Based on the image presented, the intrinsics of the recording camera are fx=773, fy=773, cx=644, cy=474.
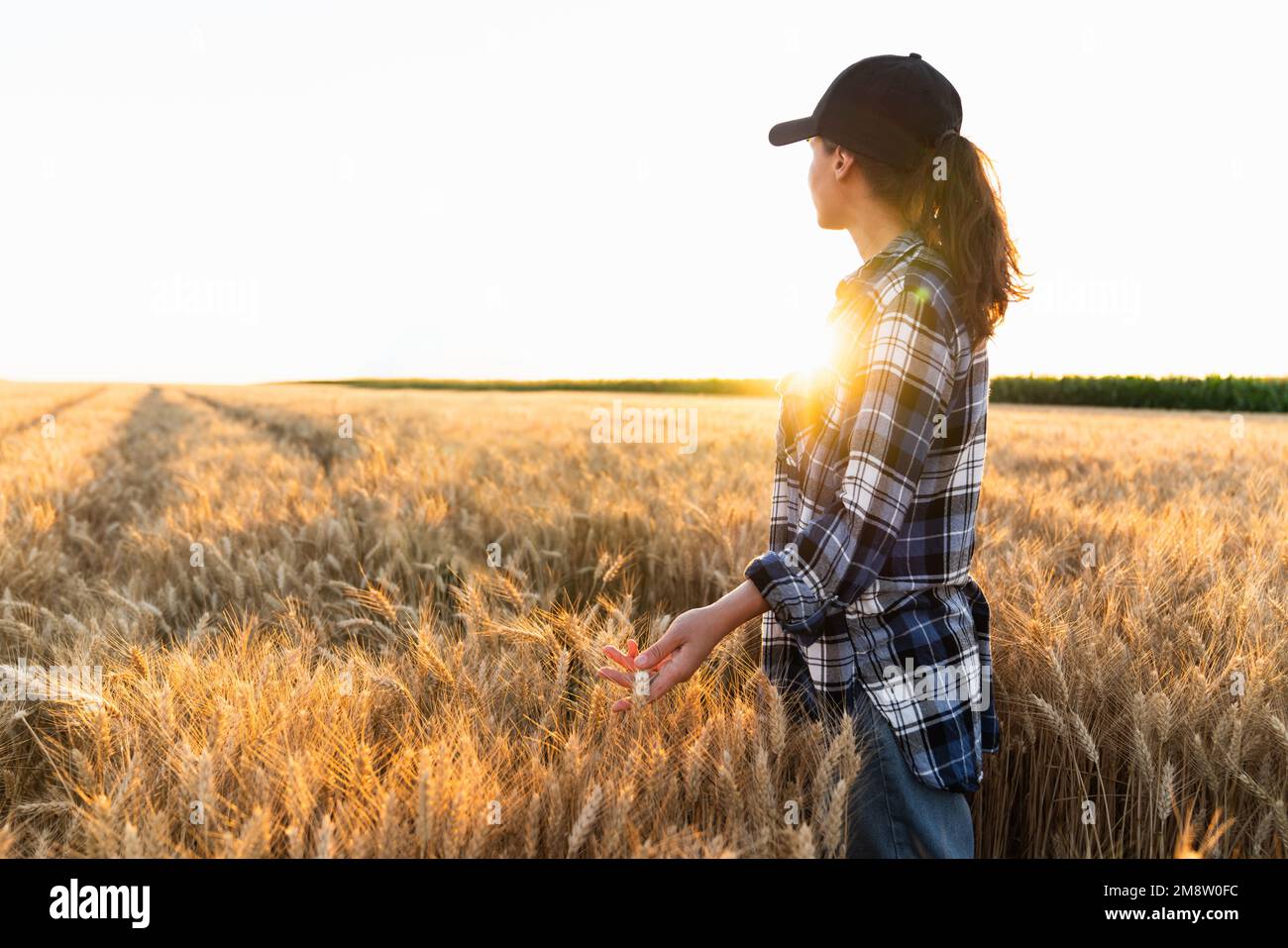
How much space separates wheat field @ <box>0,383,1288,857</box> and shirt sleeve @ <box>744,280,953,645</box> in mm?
243

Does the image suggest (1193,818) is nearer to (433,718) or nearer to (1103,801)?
(1103,801)

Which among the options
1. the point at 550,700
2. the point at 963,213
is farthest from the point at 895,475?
the point at 550,700

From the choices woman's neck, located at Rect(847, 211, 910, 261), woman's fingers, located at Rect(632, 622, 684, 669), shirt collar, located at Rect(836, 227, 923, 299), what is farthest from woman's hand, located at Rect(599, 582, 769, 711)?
woman's neck, located at Rect(847, 211, 910, 261)

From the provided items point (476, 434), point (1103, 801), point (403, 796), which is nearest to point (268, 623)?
point (403, 796)

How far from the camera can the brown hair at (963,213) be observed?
52.1 inches

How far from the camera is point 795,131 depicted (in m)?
1.48

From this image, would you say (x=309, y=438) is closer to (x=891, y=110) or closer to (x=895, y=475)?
(x=891, y=110)

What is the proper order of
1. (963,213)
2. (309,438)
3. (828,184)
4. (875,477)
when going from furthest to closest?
1. (309,438)
2. (828,184)
3. (963,213)
4. (875,477)

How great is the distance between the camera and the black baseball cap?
135 centimetres

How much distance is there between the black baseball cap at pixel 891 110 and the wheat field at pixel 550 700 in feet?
3.28

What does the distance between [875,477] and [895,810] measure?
1.85 feet

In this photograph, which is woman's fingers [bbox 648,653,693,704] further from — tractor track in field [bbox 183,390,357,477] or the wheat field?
tractor track in field [bbox 183,390,357,477]

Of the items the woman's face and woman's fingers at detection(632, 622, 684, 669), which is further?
the woman's face
